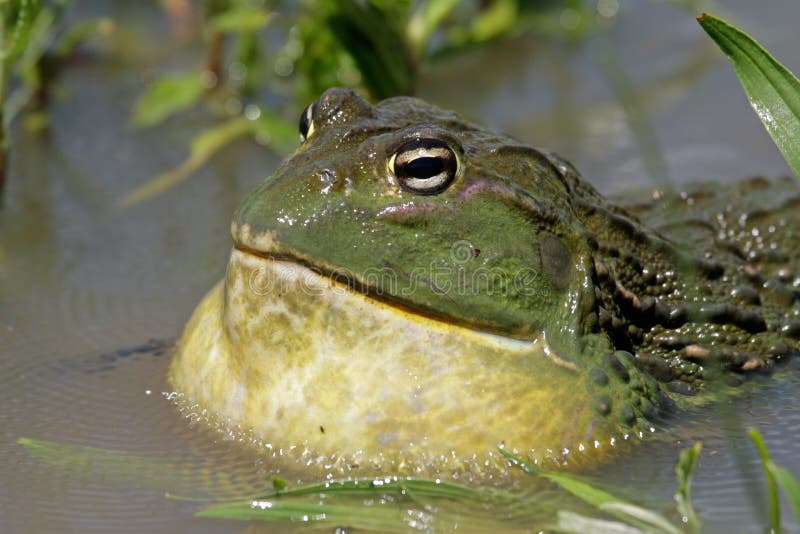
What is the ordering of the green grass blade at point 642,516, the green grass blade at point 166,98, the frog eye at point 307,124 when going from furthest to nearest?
the green grass blade at point 166,98 → the frog eye at point 307,124 → the green grass blade at point 642,516

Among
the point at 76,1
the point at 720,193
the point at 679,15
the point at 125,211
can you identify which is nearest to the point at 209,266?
the point at 125,211

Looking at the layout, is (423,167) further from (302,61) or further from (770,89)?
(302,61)

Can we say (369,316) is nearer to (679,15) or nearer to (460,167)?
(460,167)

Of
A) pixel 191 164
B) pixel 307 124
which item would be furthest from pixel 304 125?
pixel 191 164

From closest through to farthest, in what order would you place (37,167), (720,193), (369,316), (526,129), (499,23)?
(369,316), (720,193), (37,167), (526,129), (499,23)

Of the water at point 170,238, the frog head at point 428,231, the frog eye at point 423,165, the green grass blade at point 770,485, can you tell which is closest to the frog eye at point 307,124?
the frog head at point 428,231

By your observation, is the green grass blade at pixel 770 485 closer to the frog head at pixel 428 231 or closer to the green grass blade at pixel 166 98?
the frog head at pixel 428 231

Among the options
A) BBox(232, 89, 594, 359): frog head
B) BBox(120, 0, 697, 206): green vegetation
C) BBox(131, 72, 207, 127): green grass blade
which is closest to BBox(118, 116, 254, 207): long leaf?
BBox(120, 0, 697, 206): green vegetation
